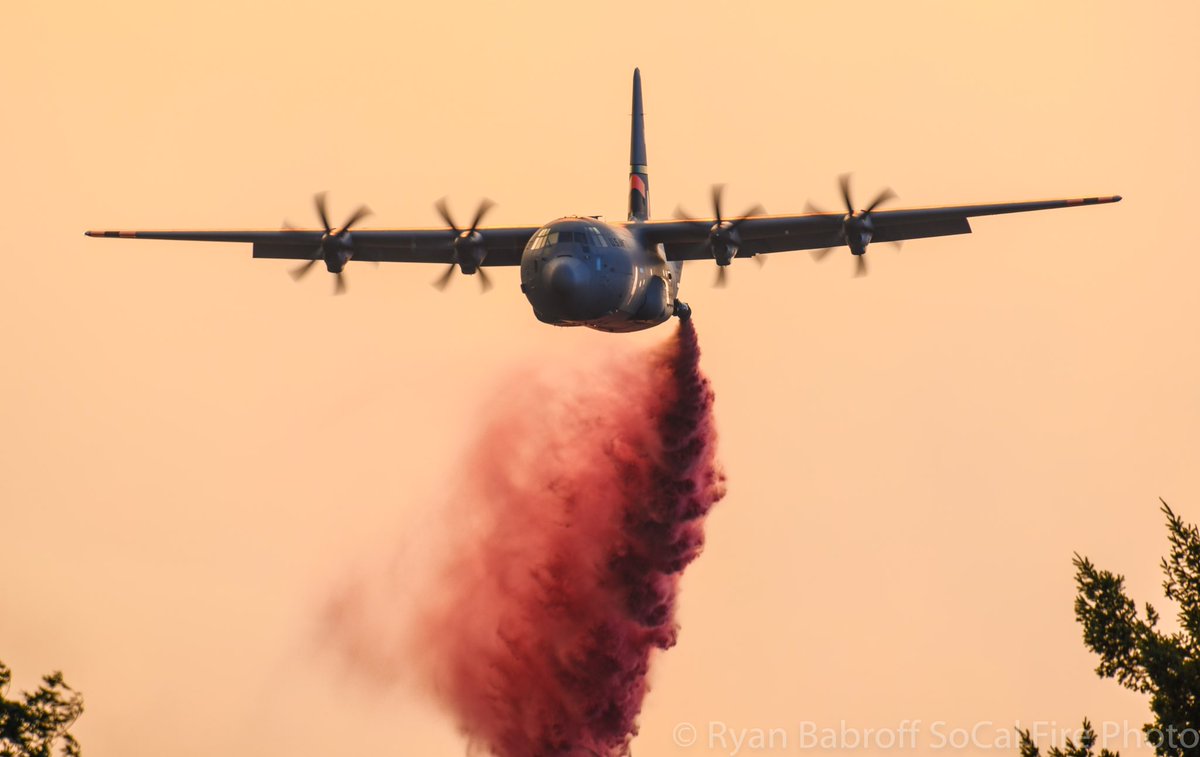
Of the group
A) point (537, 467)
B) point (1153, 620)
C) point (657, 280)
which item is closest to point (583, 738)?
point (537, 467)

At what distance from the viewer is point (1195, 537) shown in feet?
97.8

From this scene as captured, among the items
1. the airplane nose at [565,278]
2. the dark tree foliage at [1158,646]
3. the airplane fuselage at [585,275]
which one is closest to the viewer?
the dark tree foliage at [1158,646]

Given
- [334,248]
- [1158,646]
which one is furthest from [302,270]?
[1158,646]

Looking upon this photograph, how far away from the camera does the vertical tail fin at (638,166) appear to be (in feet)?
182

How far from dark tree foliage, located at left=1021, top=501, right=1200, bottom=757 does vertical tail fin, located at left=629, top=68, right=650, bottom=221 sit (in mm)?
26054

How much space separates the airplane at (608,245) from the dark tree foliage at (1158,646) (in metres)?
17.1

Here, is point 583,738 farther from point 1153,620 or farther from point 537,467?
point 1153,620

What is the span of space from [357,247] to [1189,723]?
2768 centimetres

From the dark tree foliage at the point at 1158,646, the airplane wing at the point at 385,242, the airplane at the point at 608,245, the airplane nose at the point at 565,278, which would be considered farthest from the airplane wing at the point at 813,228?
the dark tree foliage at the point at 1158,646

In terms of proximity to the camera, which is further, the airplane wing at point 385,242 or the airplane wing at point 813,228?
the airplane wing at point 385,242

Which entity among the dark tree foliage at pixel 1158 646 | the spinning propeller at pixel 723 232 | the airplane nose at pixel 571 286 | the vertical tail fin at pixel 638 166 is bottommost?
the dark tree foliage at pixel 1158 646

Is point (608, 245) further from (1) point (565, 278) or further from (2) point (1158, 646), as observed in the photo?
(2) point (1158, 646)

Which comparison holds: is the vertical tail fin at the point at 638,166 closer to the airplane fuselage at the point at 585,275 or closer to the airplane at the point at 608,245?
the airplane at the point at 608,245

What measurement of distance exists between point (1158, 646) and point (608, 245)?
19505 mm
